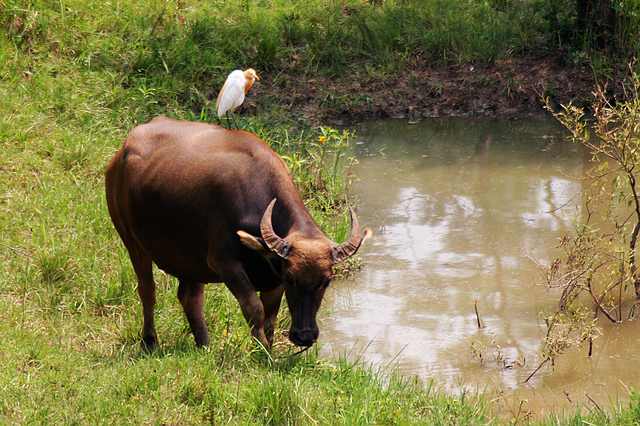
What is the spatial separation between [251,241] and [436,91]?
7756 mm

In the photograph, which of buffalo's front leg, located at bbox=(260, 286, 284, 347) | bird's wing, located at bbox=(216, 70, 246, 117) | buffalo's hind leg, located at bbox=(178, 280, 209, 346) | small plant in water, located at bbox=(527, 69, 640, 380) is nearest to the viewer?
buffalo's front leg, located at bbox=(260, 286, 284, 347)

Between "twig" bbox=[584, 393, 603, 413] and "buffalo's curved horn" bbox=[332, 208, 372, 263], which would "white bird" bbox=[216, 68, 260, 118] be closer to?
"buffalo's curved horn" bbox=[332, 208, 372, 263]

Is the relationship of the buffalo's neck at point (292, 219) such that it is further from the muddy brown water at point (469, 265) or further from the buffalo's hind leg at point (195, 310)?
the muddy brown water at point (469, 265)

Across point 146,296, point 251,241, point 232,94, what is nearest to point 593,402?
point 251,241

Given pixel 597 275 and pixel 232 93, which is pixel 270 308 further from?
pixel 232 93

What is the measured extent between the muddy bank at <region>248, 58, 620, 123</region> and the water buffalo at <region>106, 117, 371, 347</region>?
6145 mm

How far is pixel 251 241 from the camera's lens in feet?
20.6

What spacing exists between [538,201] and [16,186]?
4719mm

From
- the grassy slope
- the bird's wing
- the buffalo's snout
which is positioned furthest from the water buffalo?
the bird's wing

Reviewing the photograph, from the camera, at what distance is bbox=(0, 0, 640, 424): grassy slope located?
19.2 ft

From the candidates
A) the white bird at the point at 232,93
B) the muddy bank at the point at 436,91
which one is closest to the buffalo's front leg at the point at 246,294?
the white bird at the point at 232,93

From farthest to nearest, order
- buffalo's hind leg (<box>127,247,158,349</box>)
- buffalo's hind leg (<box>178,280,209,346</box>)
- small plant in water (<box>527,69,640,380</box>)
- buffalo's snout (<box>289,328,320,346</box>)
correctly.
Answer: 1. small plant in water (<box>527,69,640,380</box>)
2. buffalo's hind leg (<box>127,247,158,349</box>)
3. buffalo's hind leg (<box>178,280,209,346</box>)
4. buffalo's snout (<box>289,328,320,346</box>)

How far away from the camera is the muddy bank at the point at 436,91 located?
13.4 metres

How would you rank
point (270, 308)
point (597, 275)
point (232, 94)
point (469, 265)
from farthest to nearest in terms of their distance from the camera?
point (232, 94) → point (469, 265) → point (597, 275) → point (270, 308)
